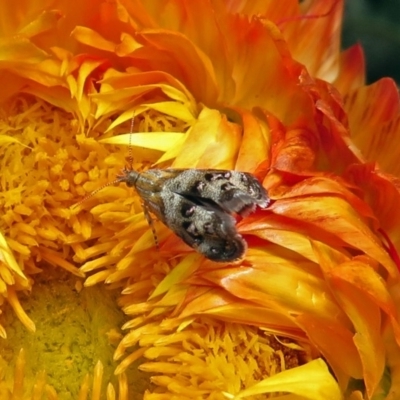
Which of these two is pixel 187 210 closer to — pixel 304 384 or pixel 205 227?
pixel 205 227

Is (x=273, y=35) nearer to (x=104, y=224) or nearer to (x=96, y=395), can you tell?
(x=104, y=224)

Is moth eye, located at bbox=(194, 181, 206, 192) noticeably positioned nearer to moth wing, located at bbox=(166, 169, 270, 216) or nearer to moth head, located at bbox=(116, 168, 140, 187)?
moth wing, located at bbox=(166, 169, 270, 216)

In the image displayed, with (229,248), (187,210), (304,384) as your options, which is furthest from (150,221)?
(304,384)

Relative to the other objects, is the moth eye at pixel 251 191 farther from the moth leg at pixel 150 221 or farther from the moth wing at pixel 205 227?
the moth leg at pixel 150 221

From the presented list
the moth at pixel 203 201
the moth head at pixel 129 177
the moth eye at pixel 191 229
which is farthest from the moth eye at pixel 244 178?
the moth head at pixel 129 177

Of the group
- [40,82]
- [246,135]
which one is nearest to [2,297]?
[40,82]

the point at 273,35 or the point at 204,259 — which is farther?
the point at 204,259
